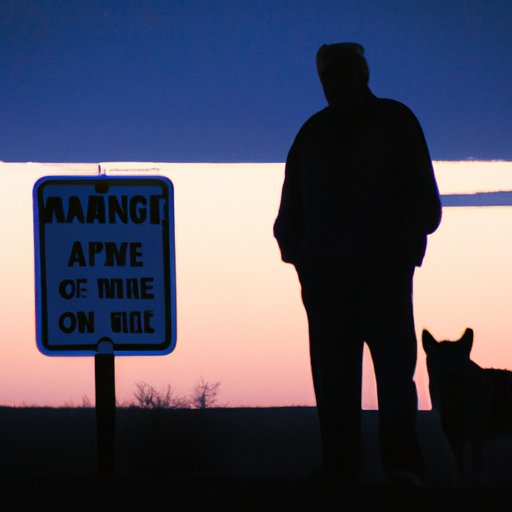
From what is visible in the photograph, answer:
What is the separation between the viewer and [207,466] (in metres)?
3.66

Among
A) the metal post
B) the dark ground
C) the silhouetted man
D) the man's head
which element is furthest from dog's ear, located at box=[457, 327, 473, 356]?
the metal post

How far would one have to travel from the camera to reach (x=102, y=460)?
303 cm

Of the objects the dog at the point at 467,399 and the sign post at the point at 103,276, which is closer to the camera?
the sign post at the point at 103,276

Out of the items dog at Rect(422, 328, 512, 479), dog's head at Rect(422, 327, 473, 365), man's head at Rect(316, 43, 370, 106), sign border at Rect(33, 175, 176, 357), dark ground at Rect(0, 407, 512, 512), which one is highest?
man's head at Rect(316, 43, 370, 106)

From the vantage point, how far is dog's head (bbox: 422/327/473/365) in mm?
3447

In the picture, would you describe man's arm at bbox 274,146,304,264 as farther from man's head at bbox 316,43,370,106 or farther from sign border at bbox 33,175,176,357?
sign border at bbox 33,175,176,357

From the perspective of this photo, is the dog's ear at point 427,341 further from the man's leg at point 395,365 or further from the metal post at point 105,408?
the metal post at point 105,408

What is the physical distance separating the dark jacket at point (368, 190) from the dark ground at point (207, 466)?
0.88 metres

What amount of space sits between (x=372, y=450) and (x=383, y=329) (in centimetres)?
154

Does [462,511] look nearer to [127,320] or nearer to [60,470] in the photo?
[127,320]

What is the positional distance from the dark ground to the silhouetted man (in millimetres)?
205

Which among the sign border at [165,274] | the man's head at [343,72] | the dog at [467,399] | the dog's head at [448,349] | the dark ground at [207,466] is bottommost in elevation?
the dark ground at [207,466]

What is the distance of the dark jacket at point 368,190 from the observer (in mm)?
2580

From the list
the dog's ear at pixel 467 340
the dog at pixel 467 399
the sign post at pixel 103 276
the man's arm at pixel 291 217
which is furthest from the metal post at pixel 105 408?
the dog's ear at pixel 467 340
